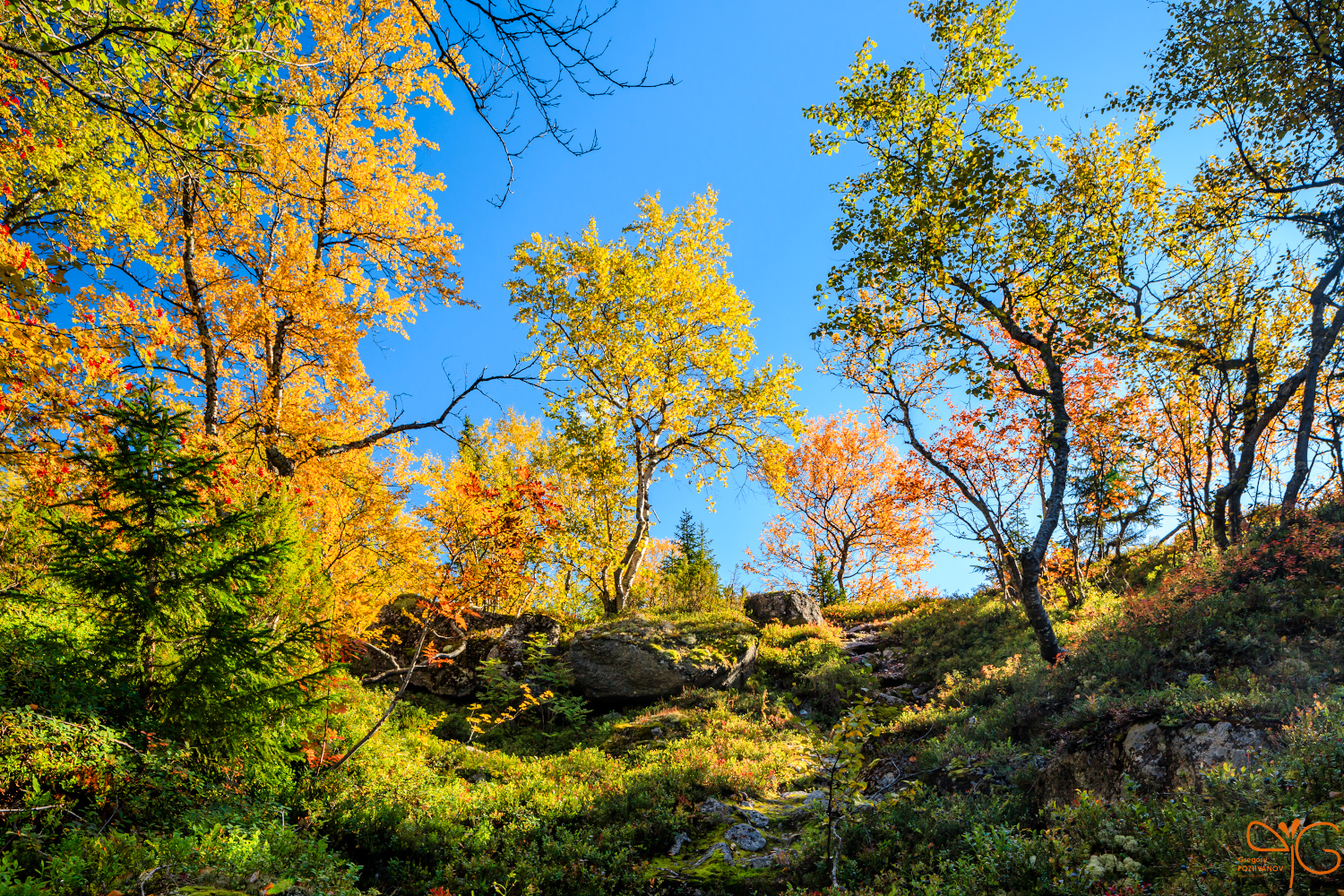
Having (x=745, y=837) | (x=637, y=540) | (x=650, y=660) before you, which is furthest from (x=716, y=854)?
(x=637, y=540)

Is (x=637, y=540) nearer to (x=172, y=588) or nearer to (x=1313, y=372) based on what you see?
(x=172, y=588)

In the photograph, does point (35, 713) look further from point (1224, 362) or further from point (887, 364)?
point (1224, 362)

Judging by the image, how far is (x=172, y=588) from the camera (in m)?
5.18

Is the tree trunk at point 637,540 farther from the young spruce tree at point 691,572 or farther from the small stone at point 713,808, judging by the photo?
the small stone at point 713,808

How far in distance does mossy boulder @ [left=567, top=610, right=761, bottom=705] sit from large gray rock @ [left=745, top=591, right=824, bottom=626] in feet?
11.4

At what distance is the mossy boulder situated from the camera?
39.9 ft

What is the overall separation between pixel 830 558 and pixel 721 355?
16.8m

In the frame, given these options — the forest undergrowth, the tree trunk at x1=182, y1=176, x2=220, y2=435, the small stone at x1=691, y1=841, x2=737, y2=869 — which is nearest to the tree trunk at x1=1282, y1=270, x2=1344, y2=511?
the forest undergrowth

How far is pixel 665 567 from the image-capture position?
2230cm

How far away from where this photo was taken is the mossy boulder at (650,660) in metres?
12.1

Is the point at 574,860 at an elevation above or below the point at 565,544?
below

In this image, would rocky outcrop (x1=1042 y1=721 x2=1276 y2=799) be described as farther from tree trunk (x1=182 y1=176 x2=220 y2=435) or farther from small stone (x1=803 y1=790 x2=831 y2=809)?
tree trunk (x1=182 y1=176 x2=220 y2=435)

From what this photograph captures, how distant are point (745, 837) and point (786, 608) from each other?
11.2 metres

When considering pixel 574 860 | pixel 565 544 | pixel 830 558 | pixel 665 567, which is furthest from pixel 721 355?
pixel 830 558
